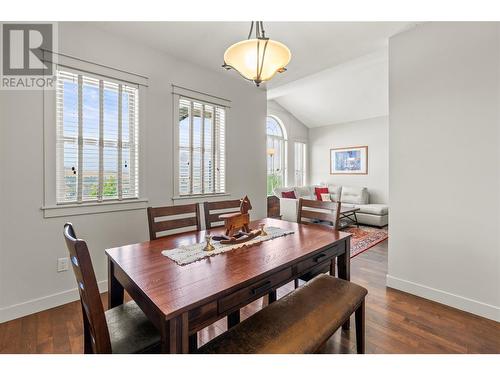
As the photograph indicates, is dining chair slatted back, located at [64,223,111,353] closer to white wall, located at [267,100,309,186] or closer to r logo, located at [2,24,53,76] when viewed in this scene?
r logo, located at [2,24,53,76]

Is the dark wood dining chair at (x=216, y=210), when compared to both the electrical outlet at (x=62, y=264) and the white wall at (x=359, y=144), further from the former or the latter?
the white wall at (x=359, y=144)

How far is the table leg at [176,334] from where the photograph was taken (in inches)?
34.5

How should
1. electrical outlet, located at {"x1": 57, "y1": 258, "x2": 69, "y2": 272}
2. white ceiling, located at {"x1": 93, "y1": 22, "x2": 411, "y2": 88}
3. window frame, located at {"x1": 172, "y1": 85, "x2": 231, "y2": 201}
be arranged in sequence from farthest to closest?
window frame, located at {"x1": 172, "y1": 85, "x2": 231, "y2": 201} → white ceiling, located at {"x1": 93, "y1": 22, "x2": 411, "y2": 88} → electrical outlet, located at {"x1": 57, "y1": 258, "x2": 69, "y2": 272}

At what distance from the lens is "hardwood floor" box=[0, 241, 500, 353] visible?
5.33ft

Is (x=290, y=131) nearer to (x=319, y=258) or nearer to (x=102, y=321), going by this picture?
(x=319, y=258)

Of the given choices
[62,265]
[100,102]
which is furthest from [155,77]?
[62,265]

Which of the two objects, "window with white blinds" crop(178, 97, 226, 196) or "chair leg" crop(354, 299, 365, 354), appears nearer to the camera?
"chair leg" crop(354, 299, 365, 354)

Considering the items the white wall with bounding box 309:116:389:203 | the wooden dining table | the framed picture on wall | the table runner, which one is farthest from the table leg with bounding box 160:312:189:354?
the framed picture on wall

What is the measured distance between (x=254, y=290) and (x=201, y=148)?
2281 millimetres

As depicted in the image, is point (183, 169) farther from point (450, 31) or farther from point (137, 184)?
point (450, 31)

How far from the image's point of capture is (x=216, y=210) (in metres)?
2.30

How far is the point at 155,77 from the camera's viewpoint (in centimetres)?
267

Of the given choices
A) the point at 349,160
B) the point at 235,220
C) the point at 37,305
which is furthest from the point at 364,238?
the point at 37,305

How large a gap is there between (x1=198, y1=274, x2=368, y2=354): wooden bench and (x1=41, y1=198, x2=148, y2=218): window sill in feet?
6.08
